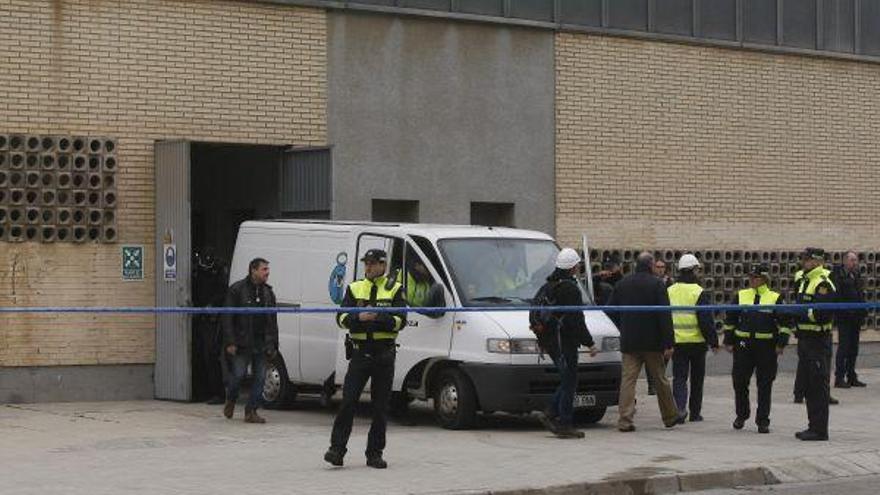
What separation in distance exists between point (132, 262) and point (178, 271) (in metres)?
0.64

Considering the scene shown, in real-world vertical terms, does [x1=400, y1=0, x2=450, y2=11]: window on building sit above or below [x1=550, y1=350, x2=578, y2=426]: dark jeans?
above


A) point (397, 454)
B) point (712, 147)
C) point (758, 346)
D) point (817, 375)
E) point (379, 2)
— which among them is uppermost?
point (379, 2)

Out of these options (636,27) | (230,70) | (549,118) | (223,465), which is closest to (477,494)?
(223,465)

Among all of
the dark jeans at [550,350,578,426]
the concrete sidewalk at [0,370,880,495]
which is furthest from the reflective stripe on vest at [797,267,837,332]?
the dark jeans at [550,350,578,426]

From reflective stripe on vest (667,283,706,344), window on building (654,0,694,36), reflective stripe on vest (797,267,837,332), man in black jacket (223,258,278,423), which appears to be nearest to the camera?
reflective stripe on vest (797,267,837,332)

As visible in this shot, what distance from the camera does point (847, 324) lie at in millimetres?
25062

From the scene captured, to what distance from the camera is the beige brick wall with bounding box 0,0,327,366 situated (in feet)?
69.0

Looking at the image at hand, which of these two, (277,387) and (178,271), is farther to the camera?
(178,271)

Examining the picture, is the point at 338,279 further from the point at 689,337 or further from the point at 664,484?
the point at 664,484

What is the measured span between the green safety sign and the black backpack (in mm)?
6040

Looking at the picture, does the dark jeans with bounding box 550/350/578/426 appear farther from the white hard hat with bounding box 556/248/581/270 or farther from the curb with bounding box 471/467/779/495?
the curb with bounding box 471/467/779/495

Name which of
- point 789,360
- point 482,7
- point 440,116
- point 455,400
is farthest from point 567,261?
point 789,360

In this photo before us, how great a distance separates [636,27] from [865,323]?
263 inches

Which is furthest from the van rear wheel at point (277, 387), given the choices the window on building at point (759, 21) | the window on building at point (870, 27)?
the window on building at point (870, 27)
